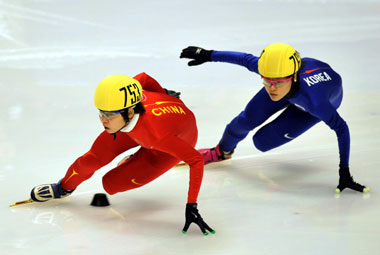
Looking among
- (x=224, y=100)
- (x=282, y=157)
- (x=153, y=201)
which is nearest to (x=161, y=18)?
(x=224, y=100)

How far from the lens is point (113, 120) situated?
351cm

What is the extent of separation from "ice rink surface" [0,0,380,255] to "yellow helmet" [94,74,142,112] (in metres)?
0.72

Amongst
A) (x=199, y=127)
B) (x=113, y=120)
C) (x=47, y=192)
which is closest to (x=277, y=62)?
(x=113, y=120)

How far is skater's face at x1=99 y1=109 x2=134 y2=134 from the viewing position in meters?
3.49

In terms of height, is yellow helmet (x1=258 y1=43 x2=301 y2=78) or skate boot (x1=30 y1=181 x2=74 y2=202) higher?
yellow helmet (x1=258 y1=43 x2=301 y2=78)

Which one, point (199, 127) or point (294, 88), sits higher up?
point (294, 88)

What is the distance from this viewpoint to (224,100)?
235 inches

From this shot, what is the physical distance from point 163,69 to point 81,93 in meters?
0.89

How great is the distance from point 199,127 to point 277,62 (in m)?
1.82

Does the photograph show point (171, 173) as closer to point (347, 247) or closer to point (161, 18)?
point (347, 247)

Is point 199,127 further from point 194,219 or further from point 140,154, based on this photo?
point 194,219

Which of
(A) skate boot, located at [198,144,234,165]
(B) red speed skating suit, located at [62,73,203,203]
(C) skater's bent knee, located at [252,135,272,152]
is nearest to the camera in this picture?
(B) red speed skating suit, located at [62,73,203,203]

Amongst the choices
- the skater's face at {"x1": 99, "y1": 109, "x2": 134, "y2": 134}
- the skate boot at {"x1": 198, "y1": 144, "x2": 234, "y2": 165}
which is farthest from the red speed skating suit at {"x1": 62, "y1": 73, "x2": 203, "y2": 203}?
the skate boot at {"x1": 198, "y1": 144, "x2": 234, "y2": 165}

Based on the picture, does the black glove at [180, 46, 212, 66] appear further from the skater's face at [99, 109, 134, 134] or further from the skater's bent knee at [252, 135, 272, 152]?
the skater's face at [99, 109, 134, 134]
